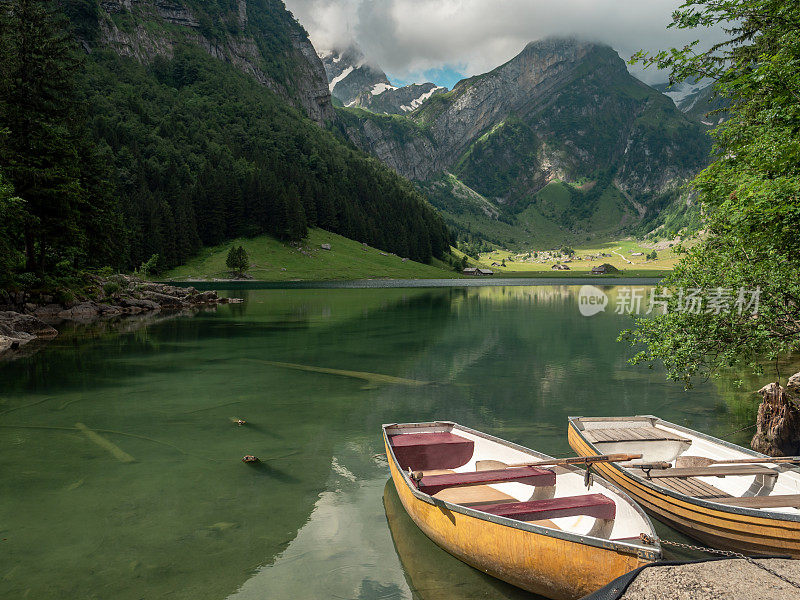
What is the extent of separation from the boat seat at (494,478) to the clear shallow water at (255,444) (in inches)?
55.6

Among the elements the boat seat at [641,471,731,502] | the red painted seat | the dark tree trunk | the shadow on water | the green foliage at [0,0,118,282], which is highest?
the green foliage at [0,0,118,282]

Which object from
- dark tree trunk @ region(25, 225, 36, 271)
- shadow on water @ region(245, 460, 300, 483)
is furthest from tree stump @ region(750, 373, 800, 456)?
dark tree trunk @ region(25, 225, 36, 271)

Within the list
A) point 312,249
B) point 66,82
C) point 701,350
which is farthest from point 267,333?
point 312,249

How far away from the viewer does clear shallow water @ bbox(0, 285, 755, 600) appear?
10562mm

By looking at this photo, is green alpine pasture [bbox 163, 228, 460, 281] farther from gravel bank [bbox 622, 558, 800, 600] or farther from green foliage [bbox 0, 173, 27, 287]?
gravel bank [bbox 622, 558, 800, 600]

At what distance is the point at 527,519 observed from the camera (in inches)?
399

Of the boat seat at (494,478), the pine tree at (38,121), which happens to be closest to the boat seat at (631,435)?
the boat seat at (494,478)

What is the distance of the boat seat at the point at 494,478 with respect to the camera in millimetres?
11719

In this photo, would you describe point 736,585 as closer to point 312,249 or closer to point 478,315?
point 478,315

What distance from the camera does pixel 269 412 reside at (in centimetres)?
2344

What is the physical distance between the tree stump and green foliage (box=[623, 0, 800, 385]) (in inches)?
65.4

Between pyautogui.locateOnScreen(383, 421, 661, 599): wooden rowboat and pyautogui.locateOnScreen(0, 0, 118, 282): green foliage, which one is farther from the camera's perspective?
pyautogui.locateOnScreen(0, 0, 118, 282): green foliage

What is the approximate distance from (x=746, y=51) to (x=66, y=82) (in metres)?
65.2

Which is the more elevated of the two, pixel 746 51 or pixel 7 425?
pixel 746 51
